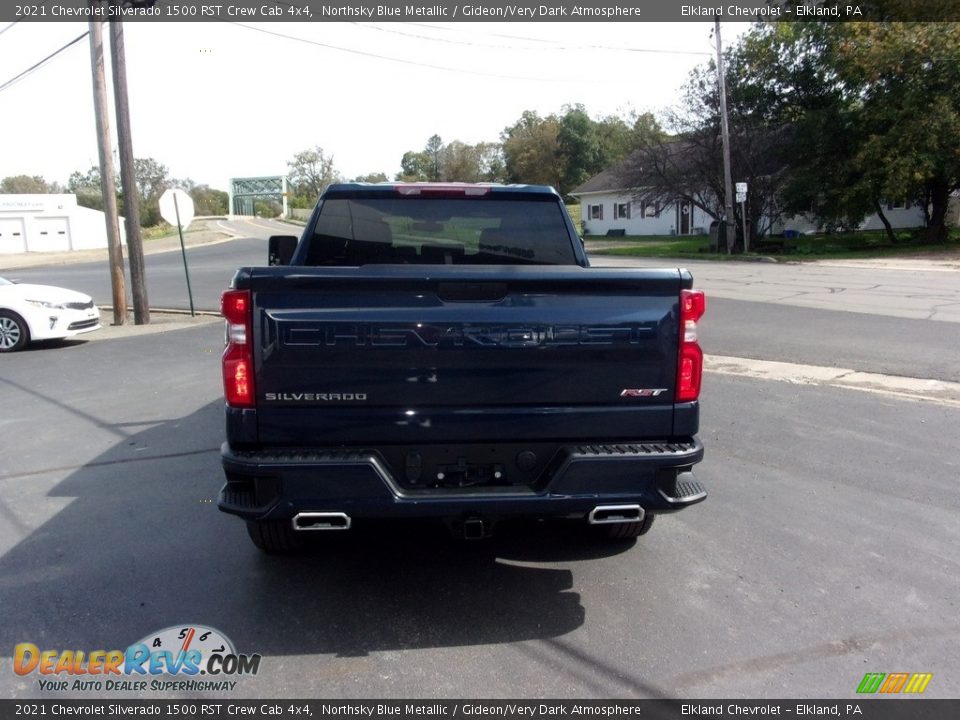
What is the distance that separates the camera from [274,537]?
3998 millimetres

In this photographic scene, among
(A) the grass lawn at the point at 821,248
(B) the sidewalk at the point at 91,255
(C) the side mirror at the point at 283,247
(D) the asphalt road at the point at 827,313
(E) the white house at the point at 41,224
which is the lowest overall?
(D) the asphalt road at the point at 827,313

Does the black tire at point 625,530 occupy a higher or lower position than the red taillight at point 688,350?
lower

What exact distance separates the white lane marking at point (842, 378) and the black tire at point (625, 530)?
4.83 metres

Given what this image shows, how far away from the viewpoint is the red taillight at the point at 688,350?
134 inches

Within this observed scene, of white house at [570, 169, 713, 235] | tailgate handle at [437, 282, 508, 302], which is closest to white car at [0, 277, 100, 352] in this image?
tailgate handle at [437, 282, 508, 302]

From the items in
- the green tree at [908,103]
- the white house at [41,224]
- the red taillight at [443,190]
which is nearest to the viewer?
the red taillight at [443,190]

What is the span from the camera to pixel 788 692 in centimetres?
303

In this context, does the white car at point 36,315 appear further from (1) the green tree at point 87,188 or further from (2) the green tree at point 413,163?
(1) the green tree at point 87,188

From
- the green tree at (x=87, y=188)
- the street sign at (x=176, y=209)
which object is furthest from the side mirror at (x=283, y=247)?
the green tree at (x=87, y=188)

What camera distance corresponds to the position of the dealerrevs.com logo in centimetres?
313

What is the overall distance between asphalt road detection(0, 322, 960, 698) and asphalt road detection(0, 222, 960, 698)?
0.01 m

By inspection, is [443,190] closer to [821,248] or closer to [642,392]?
[642,392]

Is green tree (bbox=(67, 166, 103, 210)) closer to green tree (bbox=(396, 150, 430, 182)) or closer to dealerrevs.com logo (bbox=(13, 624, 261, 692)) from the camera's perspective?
green tree (bbox=(396, 150, 430, 182))

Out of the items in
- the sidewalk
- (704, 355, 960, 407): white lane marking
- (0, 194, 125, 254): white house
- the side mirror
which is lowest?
(704, 355, 960, 407): white lane marking
